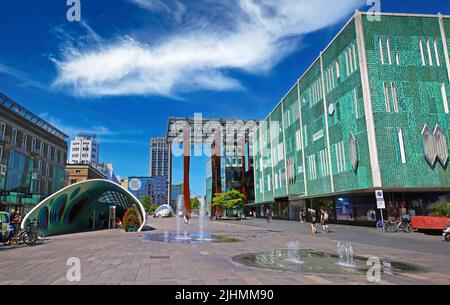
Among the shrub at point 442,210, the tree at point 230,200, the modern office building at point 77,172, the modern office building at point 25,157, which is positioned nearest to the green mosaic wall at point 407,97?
the shrub at point 442,210

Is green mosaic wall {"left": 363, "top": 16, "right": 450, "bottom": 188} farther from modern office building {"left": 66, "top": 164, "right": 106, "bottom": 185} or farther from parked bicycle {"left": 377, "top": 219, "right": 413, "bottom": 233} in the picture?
modern office building {"left": 66, "top": 164, "right": 106, "bottom": 185}

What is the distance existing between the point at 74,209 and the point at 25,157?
93.0ft

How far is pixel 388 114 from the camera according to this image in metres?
29.7

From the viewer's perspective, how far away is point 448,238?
18.6 m

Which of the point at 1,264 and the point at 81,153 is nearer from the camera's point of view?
the point at 1,264

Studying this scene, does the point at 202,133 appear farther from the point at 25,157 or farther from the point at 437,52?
the point at 437,52

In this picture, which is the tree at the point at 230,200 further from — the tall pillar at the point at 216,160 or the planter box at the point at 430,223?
the planter box at the point at 430,223

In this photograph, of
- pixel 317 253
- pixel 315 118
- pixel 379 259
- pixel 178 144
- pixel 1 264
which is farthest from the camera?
pixel 178 144

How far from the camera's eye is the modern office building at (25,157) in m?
46.7

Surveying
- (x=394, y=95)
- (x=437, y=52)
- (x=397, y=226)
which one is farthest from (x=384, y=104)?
(x=397, y=226)

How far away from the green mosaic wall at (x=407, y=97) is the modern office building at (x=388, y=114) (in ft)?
0.31
